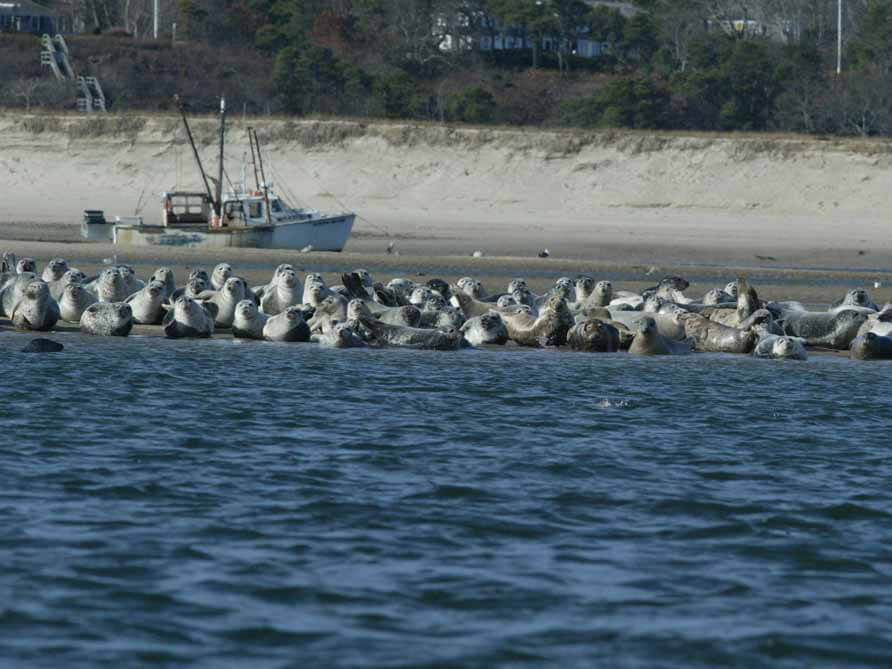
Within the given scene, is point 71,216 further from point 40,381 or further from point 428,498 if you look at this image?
point 428,498

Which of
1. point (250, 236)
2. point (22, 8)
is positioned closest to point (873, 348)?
point (250, 236)

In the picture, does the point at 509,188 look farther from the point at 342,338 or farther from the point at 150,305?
the point at 342,338

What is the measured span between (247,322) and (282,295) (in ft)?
4.53

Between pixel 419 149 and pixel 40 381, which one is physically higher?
pixel 419 149

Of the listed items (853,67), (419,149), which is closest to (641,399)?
(419,149)

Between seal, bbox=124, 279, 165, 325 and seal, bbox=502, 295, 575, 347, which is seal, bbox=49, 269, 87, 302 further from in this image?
seal, bbox=502, 295, 575, 347

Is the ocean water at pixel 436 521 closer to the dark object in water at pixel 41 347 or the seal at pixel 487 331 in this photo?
the dark object in water at pixel 41 347

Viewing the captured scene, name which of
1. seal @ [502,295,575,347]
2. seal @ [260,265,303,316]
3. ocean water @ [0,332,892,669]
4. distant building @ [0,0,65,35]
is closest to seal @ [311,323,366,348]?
seal @ [260,265,303,316]

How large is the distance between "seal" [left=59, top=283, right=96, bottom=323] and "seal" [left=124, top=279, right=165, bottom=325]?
0.56 metres

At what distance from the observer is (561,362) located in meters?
17.8

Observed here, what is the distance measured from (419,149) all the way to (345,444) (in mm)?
37115

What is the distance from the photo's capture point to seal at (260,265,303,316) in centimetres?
1998

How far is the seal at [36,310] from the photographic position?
61.9ft

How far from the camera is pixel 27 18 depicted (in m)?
78.7
